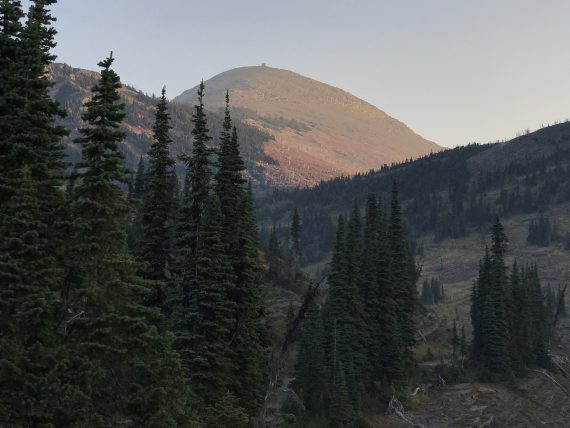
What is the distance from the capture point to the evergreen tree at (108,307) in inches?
930

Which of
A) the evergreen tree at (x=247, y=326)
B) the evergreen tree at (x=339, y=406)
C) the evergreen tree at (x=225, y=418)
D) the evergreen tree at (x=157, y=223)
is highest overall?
the evergreen tree at (x=157, y=223)

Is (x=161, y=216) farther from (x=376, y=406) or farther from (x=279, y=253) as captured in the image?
(x=279, y=253)

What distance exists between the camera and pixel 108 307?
2362 cm

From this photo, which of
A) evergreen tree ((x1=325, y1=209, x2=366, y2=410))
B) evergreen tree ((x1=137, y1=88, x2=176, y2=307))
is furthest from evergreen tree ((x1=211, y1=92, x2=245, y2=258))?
evergreen tree ((x1=325, y1=209, x2=366, y2=410))

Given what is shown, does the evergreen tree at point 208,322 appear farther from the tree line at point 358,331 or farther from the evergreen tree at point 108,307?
the tree line at point 358,331

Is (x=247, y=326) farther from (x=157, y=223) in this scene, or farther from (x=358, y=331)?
(x=358, y=331)

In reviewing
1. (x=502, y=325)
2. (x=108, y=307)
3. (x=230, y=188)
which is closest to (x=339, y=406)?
(x=230, y=188)

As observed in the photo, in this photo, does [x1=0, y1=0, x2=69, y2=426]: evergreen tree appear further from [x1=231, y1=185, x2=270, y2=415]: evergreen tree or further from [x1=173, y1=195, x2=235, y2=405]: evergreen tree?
[x1=231, y1=185, x2=270, y2=415]: evergreen tree

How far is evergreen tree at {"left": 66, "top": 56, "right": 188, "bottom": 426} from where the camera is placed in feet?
77.5

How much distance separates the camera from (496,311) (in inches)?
3430

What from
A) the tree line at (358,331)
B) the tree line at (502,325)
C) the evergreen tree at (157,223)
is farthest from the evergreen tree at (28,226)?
the tree line at (502,325)

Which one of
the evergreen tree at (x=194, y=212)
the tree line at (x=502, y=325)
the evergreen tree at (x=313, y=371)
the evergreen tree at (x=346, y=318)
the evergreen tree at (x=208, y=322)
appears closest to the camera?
the evergreen tree at (x=208, y=322)

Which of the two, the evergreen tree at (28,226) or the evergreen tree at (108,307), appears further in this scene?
the evergreen tree at (108,307)

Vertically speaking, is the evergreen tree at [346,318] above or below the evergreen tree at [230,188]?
below
